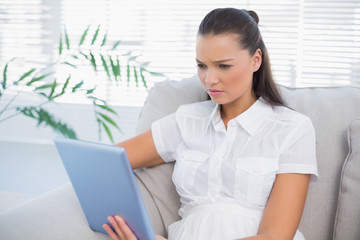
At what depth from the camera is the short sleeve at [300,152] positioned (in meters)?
1.33

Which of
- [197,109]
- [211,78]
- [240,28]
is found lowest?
[197,109]

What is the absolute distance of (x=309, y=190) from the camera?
150 cm

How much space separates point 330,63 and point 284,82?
0.28m

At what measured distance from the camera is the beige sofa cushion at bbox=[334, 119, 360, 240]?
1.39 metres

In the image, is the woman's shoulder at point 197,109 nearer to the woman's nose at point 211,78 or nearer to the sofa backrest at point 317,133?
the sofa backrest at point 317,133

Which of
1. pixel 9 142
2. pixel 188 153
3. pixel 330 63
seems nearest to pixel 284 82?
pixel 330 63

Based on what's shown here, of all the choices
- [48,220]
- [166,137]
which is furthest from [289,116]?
[48,220]

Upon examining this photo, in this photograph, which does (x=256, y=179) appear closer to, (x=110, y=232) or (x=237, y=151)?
(x=237, y=151)

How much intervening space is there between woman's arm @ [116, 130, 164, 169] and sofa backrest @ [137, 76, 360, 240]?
0.06 meters

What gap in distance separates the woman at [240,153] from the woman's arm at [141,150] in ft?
0.34

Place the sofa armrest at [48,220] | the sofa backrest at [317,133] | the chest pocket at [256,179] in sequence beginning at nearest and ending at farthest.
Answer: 1. the sofa armrest at [48,220]
2. the chest pocket at [256,179]
3. the sofa backrest at [317,133]

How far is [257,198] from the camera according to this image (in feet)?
4.48

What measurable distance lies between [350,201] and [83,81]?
1593mm

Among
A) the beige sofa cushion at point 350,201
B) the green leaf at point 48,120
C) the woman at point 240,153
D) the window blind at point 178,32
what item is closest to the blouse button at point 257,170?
the woman at point 240,153
